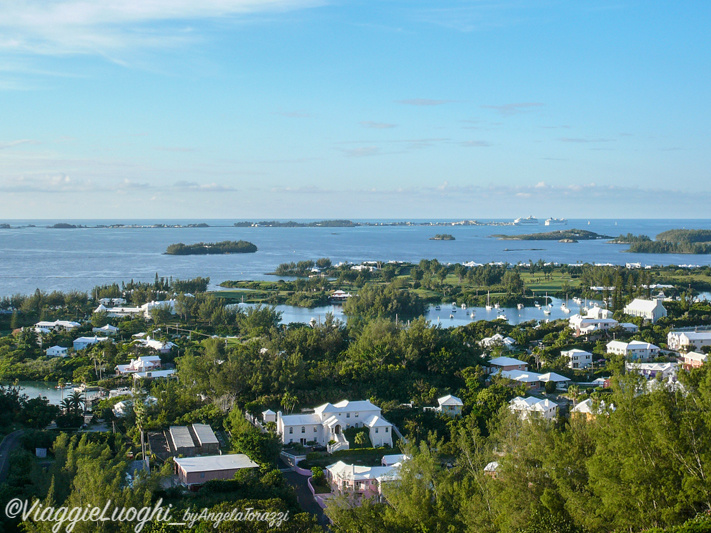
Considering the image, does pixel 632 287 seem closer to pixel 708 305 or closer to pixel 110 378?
pixel 708 305

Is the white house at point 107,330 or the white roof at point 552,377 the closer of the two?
the white roof at point 552,377

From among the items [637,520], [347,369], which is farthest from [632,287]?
[637,520]

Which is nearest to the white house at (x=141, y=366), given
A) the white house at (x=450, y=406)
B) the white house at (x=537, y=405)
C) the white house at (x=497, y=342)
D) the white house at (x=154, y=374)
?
the white house at (x=154, y=374)

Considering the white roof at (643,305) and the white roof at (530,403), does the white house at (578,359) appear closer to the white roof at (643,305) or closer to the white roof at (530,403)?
the white roof at (530,403)

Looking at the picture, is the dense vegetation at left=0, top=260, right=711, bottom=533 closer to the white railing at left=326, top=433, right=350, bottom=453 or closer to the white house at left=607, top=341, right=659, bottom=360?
the white railing at left=326, top=433, right=350, bottom=453

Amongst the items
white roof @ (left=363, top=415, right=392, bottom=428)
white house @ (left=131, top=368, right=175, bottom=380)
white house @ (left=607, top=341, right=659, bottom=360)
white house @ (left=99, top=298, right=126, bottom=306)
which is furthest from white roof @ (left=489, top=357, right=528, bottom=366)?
white house @ (left=99, top=298, right=126, bottom=306)

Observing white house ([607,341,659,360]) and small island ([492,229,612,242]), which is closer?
white house ([607,341,659,360])

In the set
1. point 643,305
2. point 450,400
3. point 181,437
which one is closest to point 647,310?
point 643,305
